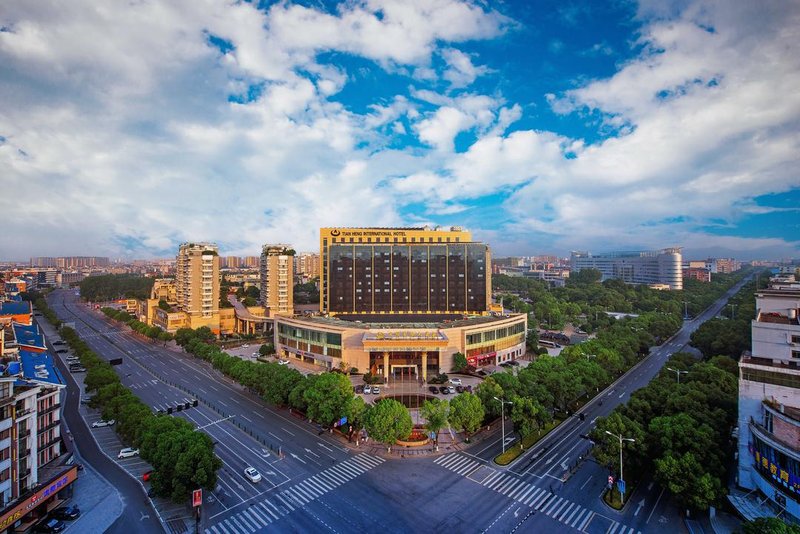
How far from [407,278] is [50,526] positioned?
236 feet

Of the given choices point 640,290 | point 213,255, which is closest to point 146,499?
point 213,255

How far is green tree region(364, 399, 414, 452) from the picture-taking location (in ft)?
129

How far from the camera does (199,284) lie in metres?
99.1

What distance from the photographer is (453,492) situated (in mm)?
33812

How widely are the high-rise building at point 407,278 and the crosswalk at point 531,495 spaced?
5436 centimetres

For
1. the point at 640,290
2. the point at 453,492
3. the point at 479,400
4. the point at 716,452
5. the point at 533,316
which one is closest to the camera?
the point at 716,452

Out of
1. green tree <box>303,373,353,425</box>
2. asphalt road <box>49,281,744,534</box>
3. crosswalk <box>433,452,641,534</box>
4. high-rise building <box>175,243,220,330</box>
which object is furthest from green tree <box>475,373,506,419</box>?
high-rise building <box>175,243,220,330</box>

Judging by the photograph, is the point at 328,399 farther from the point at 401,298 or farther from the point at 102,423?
the point at 401,298

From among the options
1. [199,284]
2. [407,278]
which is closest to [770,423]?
[407,278]

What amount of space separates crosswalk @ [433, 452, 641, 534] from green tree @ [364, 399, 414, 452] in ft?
15.3

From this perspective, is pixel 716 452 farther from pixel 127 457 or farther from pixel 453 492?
pixel 127 457

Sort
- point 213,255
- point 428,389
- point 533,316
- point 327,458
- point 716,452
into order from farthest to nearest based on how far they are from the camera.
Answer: point 533,316, point 213,255, point 428,389, point 327,458, point 716,452

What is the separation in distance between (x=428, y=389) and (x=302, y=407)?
21.3 meters

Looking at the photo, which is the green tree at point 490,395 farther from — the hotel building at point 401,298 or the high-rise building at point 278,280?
the high-rise building at point 278,280
